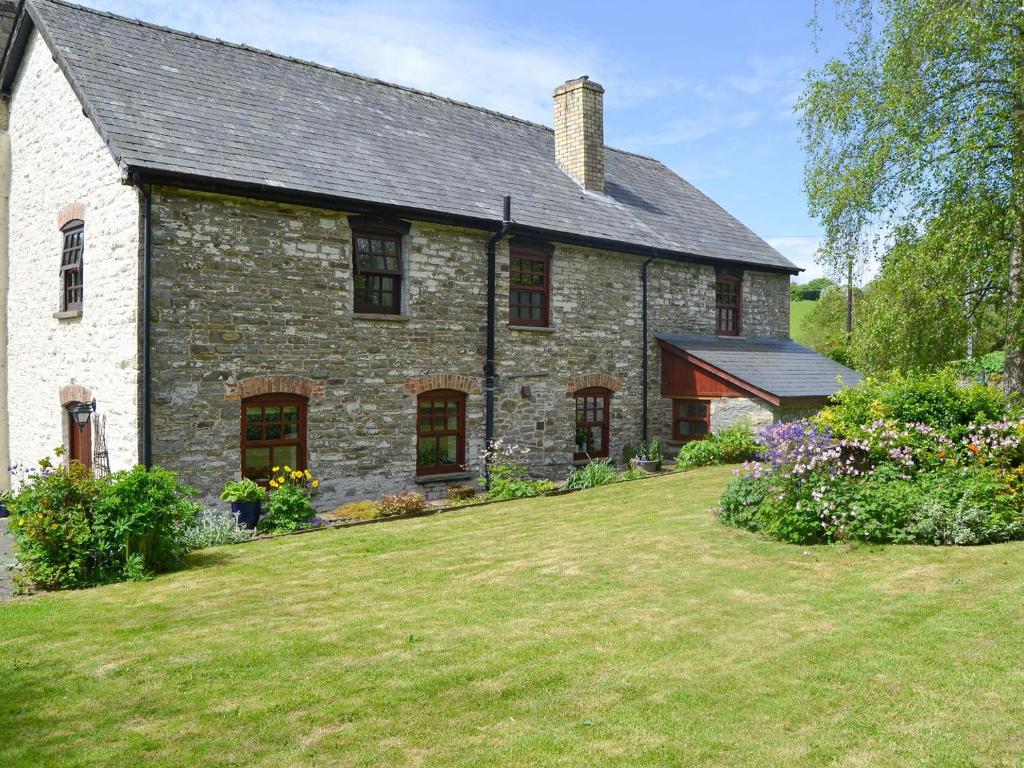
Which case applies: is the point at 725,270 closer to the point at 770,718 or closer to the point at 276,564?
the point at 276,564

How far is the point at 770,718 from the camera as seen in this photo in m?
4.96

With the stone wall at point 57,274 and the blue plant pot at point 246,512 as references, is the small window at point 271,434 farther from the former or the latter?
the stone wall at point 57,274

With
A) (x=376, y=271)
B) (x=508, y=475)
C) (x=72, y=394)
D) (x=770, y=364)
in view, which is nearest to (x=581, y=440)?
(x=508, y=475)

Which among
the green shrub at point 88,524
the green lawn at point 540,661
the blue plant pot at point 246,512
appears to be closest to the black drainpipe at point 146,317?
the blue plant pot at point 246,512

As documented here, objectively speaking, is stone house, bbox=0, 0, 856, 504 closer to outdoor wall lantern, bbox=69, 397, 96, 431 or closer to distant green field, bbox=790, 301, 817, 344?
outdoor wall lantern, bbox=69, 397, 96, 431

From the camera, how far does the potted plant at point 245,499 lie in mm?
11688

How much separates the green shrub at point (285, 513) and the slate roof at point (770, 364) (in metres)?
9.82

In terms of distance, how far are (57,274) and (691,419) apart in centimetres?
1340

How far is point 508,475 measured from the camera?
600 inches

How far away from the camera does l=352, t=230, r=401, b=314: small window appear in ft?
45.6

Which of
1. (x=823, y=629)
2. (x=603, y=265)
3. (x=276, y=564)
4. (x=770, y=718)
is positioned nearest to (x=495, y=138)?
(x=603, y=265)

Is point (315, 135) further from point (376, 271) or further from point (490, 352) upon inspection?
point (490, 352)

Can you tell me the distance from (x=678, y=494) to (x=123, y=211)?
9874 millimetres

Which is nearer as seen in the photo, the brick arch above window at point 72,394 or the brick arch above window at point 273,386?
the brick arch above window at point 273,386
